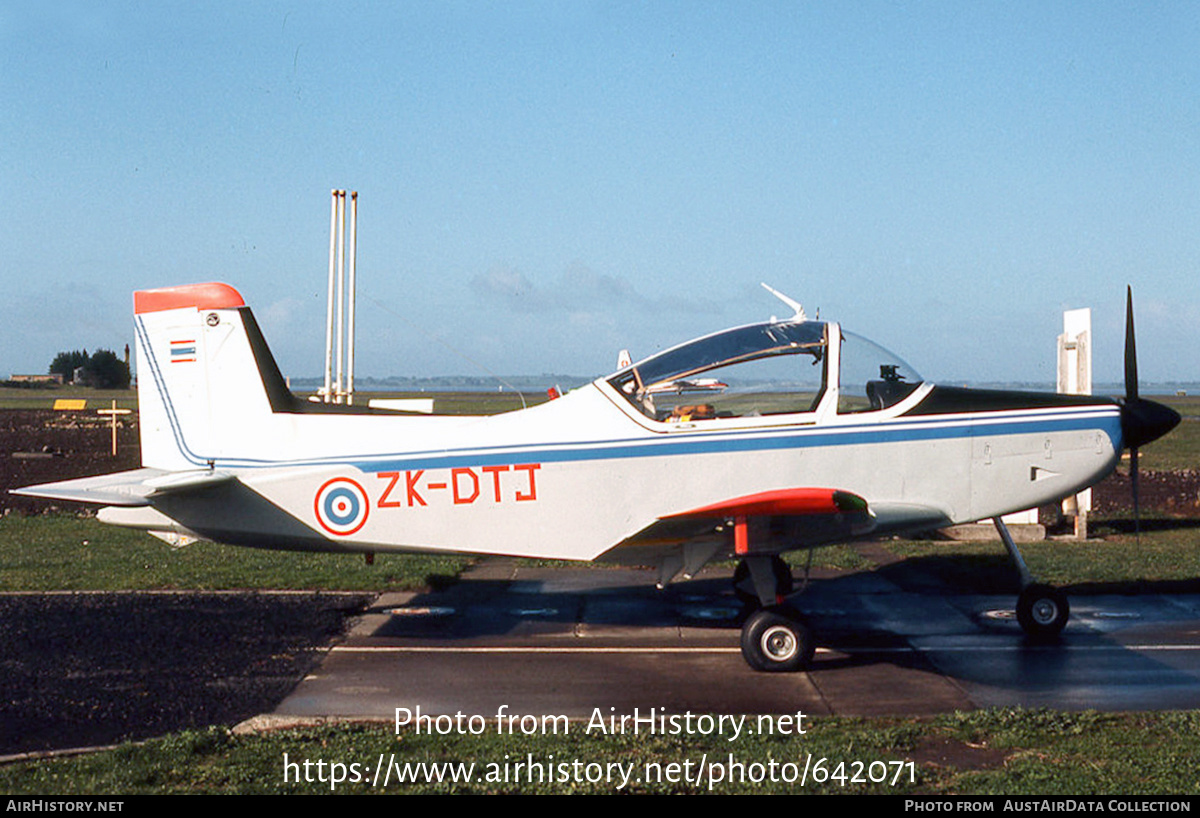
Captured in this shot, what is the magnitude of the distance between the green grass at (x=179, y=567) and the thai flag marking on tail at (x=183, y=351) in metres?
3.06

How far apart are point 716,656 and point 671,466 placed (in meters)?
1.63

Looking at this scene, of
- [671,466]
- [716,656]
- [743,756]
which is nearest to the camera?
[743,756]

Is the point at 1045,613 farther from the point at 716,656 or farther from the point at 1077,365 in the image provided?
the point at 1077,365

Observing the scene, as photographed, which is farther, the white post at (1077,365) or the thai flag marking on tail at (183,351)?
the white post at (1077,365)

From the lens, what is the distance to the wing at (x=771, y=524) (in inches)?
310

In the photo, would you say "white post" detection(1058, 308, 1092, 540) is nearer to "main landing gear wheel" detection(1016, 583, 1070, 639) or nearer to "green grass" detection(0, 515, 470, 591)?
"main landing gear wheel" detection(1016, 583, 1070, 639)

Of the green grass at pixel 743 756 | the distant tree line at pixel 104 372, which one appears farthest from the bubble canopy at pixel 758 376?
the distant tree line at pixel 104 372

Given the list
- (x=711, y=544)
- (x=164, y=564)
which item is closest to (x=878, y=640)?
(x=711, y=544)

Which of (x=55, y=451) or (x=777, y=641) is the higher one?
(x=55, y=451)

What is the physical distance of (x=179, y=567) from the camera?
1241 centimetres

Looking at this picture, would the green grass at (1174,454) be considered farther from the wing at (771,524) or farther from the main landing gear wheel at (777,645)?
the main landing gear wheel at (777,645)

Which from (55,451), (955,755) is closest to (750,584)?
(955,755)

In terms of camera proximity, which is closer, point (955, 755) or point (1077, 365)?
point (955, 755)

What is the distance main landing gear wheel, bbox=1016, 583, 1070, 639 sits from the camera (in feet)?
30.1
